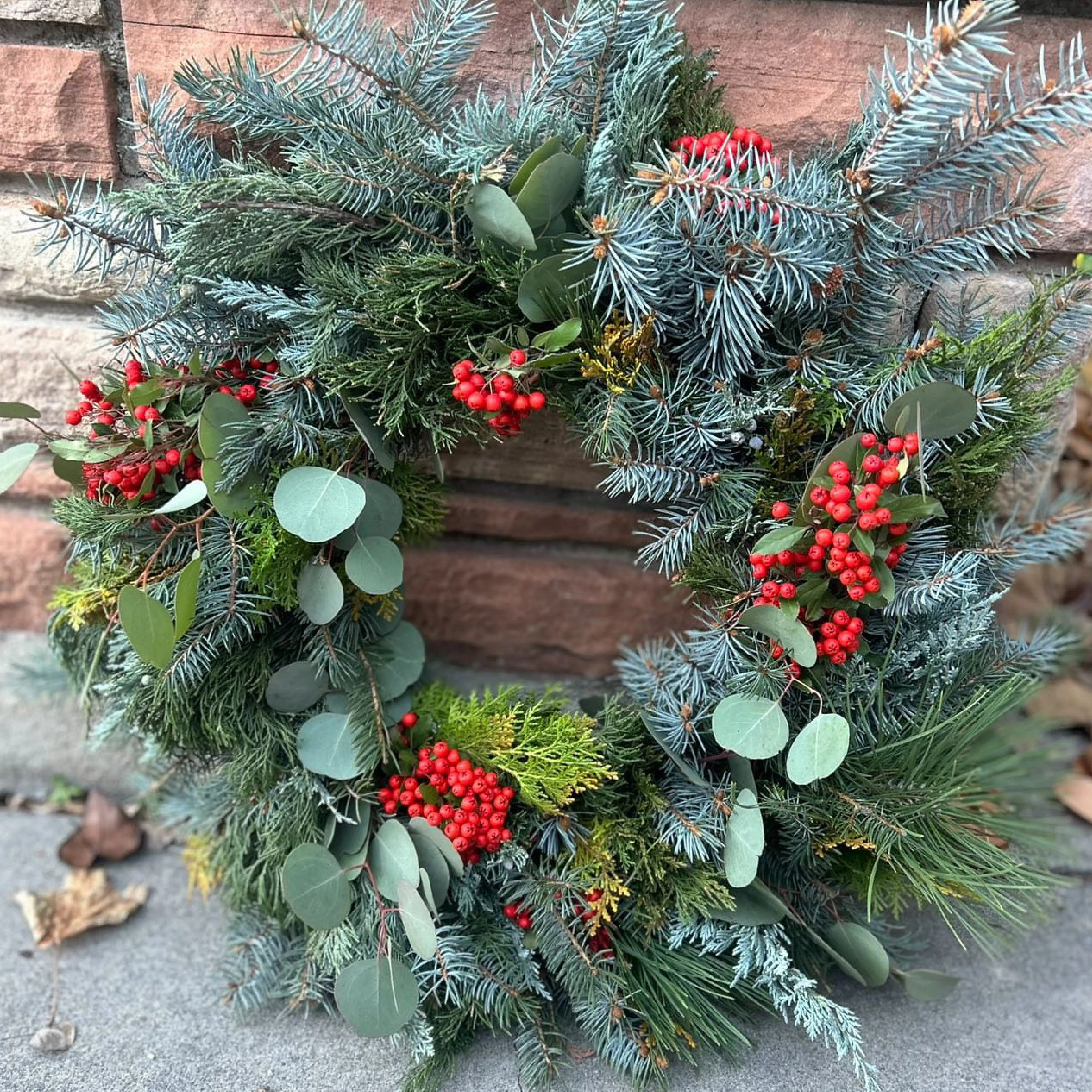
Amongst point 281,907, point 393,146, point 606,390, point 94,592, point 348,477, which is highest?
point 393,146

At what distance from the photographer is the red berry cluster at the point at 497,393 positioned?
74 cm

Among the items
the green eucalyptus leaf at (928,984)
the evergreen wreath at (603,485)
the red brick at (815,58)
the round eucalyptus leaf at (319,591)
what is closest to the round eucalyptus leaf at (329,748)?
the evergreen wreath at (603,485)

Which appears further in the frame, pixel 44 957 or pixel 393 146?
pixel 44 957

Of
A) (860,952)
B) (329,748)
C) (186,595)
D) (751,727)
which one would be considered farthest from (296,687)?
(860,952)

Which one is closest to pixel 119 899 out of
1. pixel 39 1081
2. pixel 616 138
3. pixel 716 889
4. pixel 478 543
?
pixel 39 1081

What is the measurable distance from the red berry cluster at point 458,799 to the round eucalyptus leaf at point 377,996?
0.12 metres

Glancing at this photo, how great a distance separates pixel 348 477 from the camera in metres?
0.82

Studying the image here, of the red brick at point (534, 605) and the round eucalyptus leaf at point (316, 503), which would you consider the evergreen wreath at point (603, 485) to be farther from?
the red brick at point (534, 605)

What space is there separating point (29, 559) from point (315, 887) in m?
0.60

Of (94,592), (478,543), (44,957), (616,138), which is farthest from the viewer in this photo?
(478,543)

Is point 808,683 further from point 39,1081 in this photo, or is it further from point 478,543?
point 39,1081

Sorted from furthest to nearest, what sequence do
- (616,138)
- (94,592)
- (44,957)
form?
1. (44,957)
2. (94,592)
3. (616,138)

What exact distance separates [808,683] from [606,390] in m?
0.31

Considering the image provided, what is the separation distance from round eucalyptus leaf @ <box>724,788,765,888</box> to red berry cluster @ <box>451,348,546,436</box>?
15.5 inches
